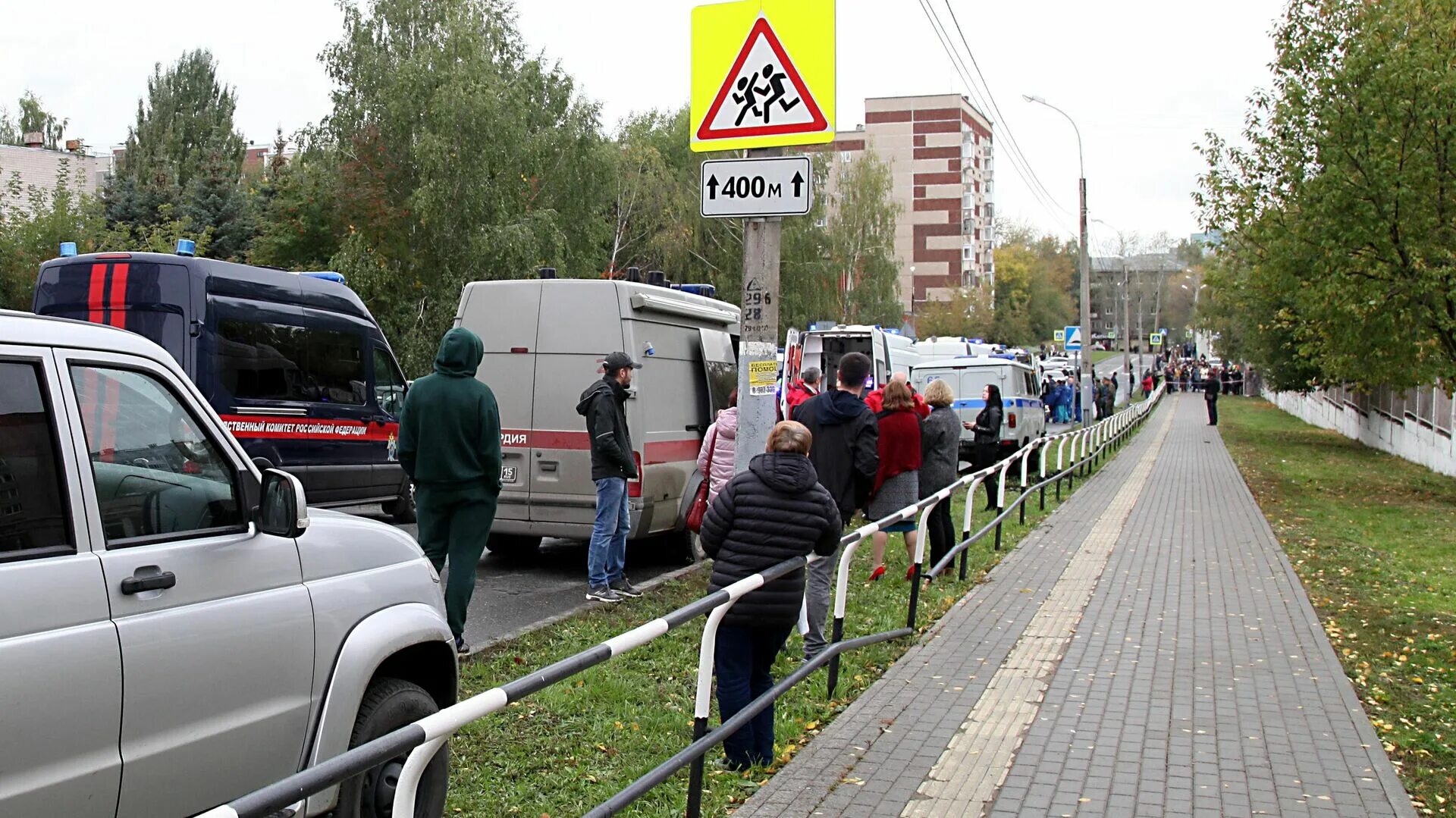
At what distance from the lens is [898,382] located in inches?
403

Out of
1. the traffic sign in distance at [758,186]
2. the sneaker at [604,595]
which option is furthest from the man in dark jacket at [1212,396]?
the traffic sign in distance at [758,186]

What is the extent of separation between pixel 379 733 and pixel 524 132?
3286 centimetres

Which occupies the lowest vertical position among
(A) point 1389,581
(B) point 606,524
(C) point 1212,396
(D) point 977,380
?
(A) point 1389,581

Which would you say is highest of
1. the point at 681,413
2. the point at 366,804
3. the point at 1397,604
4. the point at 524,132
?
the point at 524,132

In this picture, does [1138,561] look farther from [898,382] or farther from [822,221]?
[822,221]

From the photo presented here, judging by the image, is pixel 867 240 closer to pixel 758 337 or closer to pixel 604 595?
pixel 604 595

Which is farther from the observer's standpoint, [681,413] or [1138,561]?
[1138,561]

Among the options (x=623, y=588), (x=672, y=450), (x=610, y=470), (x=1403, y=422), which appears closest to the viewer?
(x=610, y=470)

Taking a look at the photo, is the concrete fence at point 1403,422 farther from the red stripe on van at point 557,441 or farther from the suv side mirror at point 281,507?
the suv side mirror at point 281,507

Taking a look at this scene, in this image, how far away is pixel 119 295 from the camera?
34.3 feet

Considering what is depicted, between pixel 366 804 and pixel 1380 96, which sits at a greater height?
pixel 1380 96

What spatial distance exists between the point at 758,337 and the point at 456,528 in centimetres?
218

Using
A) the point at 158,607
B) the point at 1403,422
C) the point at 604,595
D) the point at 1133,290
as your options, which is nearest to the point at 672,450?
the point at 604,595

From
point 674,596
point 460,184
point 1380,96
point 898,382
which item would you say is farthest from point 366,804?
point 460,184
